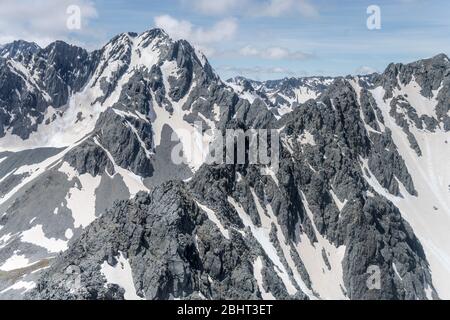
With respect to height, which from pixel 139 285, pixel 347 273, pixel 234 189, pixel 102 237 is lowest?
pixel 347 273

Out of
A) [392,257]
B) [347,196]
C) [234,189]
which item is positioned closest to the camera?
[234,189]

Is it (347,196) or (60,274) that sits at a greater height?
(347,196)

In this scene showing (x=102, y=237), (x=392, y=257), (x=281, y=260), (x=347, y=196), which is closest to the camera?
(x=102, y=237)

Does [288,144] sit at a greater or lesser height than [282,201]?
greater
